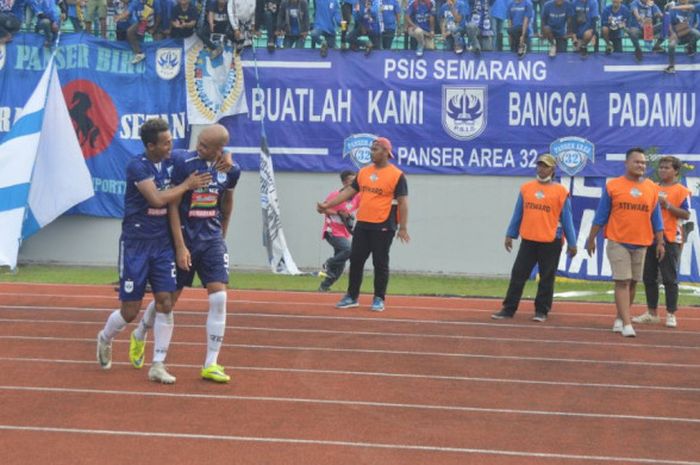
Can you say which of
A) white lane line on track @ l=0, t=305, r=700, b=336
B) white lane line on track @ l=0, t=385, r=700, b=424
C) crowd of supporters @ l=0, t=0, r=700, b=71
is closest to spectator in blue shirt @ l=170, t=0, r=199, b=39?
crowd of supporters @ l=0, t=0, r=700, b=71

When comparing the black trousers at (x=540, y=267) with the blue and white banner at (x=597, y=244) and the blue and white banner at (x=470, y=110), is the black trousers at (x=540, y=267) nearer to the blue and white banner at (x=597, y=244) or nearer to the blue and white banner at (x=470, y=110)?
the blue and white banner at (x=597, y=244)

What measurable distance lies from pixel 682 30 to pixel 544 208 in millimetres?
8683

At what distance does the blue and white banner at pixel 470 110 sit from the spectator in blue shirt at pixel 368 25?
0.93 feet

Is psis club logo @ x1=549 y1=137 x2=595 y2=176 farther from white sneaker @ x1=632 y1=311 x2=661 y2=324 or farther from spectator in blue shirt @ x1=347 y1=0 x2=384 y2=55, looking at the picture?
white sneaker @ x1=632 y1=311 x2=661 y2=324

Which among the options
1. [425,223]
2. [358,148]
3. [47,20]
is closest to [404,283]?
[425,223]

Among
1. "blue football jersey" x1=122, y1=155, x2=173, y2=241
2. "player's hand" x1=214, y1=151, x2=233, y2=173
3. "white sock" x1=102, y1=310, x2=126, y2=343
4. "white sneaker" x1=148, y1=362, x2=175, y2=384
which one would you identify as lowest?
"white sneaker" x1=148, y1=362, x2=175, y2=384

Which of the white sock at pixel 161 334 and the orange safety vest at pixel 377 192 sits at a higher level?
the orange safety vest at pixel 377 192

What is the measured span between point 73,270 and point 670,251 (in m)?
10.8

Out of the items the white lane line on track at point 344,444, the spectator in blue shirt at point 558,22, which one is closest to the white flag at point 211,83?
the spectator in blue shirt at point 558,22

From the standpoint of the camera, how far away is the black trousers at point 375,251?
1361 cm

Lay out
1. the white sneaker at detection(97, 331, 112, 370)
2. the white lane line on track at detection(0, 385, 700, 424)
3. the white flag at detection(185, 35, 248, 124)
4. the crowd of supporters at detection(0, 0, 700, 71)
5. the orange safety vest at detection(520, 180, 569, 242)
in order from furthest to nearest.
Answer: the white flag at detection(185, 35, 248, 124) → the crowd of supporters at detection(0, 0, 700, 71) → the orange safety vest at detection(520, 180, 569, 242) → the white sneaker at detection(97, 331, 112, 370) → the white lane line on track at detection(0, 385, 700, 424)

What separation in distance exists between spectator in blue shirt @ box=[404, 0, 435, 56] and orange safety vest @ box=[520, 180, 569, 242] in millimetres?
8243

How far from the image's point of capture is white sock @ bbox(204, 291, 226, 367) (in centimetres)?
906

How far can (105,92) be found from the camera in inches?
837
